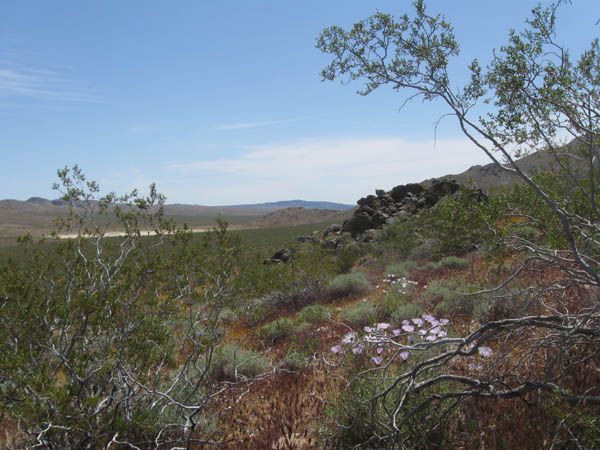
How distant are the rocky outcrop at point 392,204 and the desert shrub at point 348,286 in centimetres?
1520

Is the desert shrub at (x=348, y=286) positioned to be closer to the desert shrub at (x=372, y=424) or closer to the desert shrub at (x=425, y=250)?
the desert shrub at (x=425, y=250)

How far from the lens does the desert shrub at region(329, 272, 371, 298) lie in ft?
37.3

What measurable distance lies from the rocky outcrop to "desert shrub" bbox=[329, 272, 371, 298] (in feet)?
49.9

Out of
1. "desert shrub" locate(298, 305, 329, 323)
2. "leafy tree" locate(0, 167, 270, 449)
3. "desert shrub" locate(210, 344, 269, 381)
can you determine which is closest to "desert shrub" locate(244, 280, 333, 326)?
"desert shrub" locate(298, 305, 329, 323)

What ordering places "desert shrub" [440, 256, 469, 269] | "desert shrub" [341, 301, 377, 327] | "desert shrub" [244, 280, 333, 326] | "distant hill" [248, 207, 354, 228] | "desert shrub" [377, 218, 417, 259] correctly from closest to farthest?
1. "desert shrub" [341, 301, 377, 327]
2. "desert shrub" [440, 256, 469, 269]
3. "desert shrub" [244, 280, 333, 326]
4. "desert shrub" [377, 218, 417, 259]
5. "distant hill" [248, 207, 354, 228]

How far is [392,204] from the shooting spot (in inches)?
1257

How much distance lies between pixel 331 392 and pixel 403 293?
4.46 m

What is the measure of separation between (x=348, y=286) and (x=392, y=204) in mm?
21200

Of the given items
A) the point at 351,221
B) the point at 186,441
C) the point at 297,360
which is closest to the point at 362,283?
the point at 297,360

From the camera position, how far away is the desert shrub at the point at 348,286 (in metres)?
11.4

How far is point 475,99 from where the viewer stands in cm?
421

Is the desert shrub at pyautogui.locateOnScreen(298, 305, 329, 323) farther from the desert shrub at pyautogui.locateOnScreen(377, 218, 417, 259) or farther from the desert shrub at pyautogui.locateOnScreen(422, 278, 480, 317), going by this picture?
the desert shrub at pyautogui.locateOnScreen(377, 218, 417, 259)

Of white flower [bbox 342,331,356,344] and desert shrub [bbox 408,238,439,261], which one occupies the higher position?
white flower [bbox 342,331,356,344]

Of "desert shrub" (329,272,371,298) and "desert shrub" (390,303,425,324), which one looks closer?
"desert shrub" (390,303,425,324)
